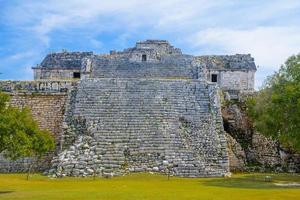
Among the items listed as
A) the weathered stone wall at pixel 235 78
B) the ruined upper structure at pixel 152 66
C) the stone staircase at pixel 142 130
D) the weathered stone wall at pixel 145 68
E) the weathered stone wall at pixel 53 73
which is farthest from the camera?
the weathered stone wall at pixel 53 73

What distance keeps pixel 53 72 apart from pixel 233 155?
17271 mm

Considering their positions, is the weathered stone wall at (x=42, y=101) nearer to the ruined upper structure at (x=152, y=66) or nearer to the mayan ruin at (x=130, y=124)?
the mayan ruin at (x=130, y=124)

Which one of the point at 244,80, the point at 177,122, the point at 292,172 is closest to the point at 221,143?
the point at 177,122

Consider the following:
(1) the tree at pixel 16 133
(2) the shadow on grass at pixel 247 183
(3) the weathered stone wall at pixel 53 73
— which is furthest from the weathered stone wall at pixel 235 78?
(1) the tree at pixel 16 133

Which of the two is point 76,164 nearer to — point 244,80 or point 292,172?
point 292,172

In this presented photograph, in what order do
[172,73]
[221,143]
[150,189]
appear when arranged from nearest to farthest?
[150,189] < [221,143] < [172,73]

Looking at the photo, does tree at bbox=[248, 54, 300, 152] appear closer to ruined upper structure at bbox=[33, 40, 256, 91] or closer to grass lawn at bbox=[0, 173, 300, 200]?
grass lawn at bbox=[0, 173, 300, 200]

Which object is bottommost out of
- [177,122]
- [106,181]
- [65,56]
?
[106,181]

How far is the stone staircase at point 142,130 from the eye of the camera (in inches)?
986

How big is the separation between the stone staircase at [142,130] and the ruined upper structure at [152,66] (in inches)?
213

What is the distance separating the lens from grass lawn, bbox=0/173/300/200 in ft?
54.5

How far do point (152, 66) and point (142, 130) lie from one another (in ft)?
33.9

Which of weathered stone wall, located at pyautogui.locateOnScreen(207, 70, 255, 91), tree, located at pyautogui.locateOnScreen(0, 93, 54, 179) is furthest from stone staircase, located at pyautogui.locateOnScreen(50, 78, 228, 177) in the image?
weathered stone wall, located at pyautogui.locateOnScreen(207, 70, 255, 91)

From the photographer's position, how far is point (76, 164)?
25.1 metres
